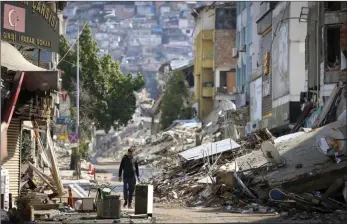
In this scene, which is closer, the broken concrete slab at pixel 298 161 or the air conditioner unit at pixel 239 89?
the broken concrete slab at pixel 298 161

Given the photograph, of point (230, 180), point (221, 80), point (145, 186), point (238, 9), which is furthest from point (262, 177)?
point (221, 80)

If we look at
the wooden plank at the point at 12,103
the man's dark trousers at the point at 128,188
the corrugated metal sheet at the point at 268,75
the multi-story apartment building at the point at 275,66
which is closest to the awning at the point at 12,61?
the wooden plank at the point at 12,103

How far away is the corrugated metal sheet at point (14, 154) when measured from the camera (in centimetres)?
2355

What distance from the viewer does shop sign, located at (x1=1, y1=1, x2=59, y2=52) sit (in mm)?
22906

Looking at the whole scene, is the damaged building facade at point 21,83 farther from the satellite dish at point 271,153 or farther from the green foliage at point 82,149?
the green foliage at point 82,149

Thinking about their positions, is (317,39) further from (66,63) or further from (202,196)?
(66,63)

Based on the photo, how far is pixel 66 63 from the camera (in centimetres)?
6888

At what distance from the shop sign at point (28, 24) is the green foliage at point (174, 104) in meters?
66.8

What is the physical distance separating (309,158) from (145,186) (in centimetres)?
687

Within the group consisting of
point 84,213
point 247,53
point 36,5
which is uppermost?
point 247,53

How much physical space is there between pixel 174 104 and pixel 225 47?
10.8m

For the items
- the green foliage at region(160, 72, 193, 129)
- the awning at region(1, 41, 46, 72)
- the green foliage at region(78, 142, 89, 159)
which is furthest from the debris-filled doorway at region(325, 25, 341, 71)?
the green foliage at region(160, 72, 193, 129)

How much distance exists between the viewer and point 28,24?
2381 cm

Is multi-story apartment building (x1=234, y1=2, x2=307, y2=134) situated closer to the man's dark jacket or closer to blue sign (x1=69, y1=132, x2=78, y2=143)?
blue sign (x1=69, y1=132, x2=78, y2=143)
